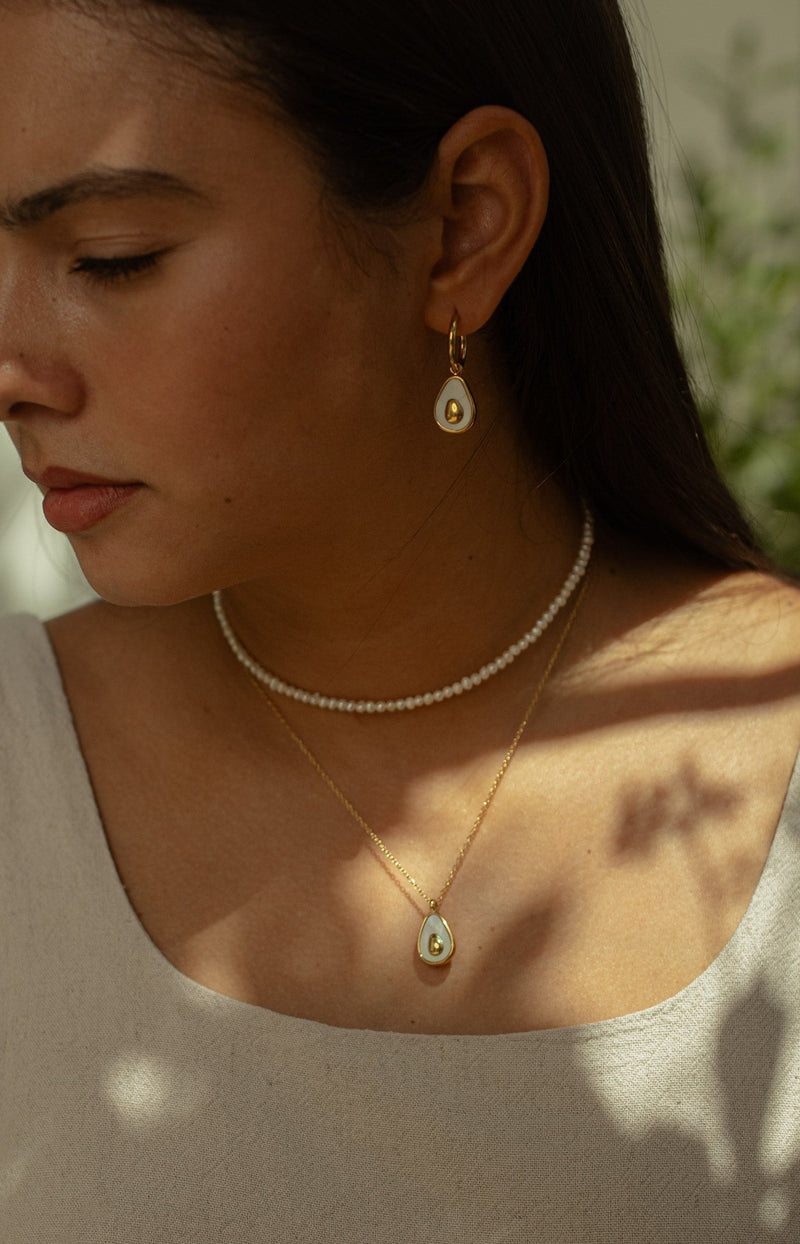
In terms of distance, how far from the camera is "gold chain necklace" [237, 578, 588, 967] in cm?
168

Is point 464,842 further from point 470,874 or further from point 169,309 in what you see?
point 169,309

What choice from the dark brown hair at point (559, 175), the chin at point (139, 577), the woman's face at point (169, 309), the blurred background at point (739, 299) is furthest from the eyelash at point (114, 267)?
the blurred background at point (739, 299)

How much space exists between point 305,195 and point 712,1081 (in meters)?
1.11

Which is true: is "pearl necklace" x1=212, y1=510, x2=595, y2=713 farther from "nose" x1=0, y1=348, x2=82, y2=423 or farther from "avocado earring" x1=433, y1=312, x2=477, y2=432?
"nose" x1=0, y1=348, x2=82, y2=423

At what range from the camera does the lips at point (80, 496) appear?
1557 millimetres

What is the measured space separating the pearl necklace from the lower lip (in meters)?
0.49

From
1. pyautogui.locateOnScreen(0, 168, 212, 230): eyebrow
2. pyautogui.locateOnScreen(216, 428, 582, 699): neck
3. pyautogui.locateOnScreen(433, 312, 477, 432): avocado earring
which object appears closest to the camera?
pyautogui.locateOnScreen(0, 168, 212, 230): eyebrow

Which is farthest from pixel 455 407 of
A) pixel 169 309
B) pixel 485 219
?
pixel 169 309

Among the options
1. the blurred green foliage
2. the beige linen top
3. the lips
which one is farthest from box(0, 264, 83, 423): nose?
the blurred green foliage

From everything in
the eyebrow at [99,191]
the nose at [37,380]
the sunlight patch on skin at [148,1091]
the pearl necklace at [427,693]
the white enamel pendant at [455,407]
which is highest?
the eyebrow at [99,191]

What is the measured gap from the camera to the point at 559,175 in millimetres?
1722

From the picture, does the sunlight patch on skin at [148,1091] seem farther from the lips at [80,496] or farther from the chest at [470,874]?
the lips at [80,496]

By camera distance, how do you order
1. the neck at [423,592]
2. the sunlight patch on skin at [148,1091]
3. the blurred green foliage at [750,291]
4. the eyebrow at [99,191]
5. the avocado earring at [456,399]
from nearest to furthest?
the eyebrow at [99,191], the sunlight patch on skin at [148,1091], the avocado earring at [456,399], the neck at [423,592], the blurred green foliage at [750,291]

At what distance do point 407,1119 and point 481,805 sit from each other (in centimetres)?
45
